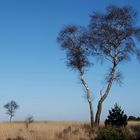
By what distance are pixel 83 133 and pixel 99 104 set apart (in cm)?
845

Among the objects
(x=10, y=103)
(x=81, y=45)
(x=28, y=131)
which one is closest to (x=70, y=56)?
(x=81, y=45)

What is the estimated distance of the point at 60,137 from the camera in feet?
80.7

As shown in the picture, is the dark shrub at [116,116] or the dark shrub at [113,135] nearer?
the dark shrub at [113,135]

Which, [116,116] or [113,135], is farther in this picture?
[116,116]

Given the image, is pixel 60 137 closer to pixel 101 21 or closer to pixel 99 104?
pixel 99 104

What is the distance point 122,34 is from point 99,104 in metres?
5.46

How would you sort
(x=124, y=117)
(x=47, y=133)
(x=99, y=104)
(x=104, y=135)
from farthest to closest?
1. (x=99, y=104)
2. (x=124, y=117)
3. (x=47, y=133)
4. (x=104, y=135)

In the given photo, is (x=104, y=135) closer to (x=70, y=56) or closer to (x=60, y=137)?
(x=60, y=137)

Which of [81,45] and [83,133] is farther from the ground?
[81,45]

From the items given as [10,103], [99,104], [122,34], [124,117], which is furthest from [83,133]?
[10,103]

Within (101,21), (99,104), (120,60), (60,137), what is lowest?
(60,137)

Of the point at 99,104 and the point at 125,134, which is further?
the point at 99,104

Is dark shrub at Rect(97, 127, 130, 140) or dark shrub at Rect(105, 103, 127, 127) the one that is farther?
dark shrub at Rect(105, 103, 127, 127)

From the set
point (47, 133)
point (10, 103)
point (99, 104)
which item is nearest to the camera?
point (47, 133)
